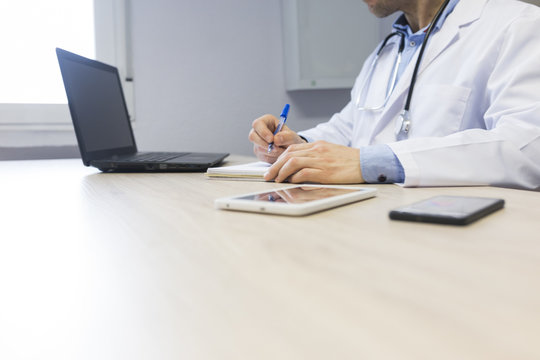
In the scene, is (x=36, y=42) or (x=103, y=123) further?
(x=36, y=42)

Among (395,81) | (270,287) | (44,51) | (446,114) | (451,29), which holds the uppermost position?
(44,51)

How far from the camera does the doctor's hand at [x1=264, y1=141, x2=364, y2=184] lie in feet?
2.42

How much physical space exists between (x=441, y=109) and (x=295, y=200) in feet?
2.40

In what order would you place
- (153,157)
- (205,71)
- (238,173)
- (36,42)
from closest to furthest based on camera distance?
(238,173) → (153,157) → (36,42) → (205,71)

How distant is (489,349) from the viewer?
6.8 inches

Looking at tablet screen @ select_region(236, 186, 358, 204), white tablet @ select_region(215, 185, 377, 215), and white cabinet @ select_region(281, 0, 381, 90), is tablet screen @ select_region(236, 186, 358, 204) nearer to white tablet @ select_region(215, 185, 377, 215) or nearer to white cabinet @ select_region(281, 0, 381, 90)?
white tablet @ select_region(215, 185, 377, 215)

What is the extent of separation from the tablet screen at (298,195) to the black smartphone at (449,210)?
4.2 inches

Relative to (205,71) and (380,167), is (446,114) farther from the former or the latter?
(205,71)

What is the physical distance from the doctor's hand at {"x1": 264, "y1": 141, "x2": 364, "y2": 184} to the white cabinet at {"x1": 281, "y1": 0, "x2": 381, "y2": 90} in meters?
1.33

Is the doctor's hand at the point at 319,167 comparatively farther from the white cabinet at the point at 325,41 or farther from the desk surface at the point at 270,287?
the white cabinet at the point at 325,41

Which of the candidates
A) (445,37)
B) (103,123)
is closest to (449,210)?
(445,37)

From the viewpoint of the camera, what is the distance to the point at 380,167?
0.76 m

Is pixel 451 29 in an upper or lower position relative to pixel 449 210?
upper

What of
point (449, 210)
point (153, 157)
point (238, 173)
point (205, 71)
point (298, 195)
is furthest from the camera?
point (205, 71)
